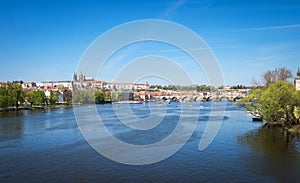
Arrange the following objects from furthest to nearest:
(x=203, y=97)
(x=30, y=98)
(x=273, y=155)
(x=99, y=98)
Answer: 1. (x=203, y=97)
2. (x=99, y=98)
3. (x=30, y=98)
4. (x=273, y=155)

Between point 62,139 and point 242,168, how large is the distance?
1164cm

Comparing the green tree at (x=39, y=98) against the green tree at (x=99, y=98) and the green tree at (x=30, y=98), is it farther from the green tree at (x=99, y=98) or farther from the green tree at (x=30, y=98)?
the green tree at (x=99, y=98)

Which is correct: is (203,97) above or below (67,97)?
below

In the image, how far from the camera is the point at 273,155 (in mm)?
13094

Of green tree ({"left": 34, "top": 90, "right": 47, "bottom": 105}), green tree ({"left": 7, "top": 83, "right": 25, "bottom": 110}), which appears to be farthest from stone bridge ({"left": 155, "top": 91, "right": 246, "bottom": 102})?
green tree ({"left": 7, "top": 83, "right": 25, "bottom": 110})

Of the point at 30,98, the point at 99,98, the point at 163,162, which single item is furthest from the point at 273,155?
the point at 99,98

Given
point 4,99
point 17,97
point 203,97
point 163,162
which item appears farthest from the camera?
point 203,97

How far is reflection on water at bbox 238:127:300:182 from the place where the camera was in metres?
10.4

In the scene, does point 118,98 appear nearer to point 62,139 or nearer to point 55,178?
point 62,139

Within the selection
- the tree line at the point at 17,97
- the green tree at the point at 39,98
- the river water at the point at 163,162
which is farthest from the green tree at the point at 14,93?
the river water at the point at 163,162

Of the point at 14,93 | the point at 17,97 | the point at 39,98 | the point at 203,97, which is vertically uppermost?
the point at 14,93

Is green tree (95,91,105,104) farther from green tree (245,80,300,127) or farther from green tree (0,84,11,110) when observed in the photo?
green tree (245,80,300,127)

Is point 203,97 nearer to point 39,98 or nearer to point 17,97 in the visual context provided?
point 39,98

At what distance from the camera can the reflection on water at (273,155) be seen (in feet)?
34.2
